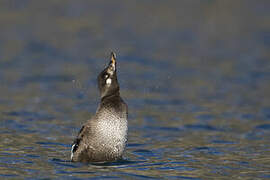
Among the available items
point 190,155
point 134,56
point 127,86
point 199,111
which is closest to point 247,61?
point 134,56

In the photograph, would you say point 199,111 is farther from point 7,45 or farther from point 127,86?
point 7,45

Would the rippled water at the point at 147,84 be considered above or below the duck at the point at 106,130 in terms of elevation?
above

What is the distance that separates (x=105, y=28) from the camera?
30250 mm

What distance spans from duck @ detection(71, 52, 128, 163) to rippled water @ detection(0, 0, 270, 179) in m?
0.24

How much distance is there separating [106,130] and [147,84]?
402 inches

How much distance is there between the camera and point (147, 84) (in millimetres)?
21375

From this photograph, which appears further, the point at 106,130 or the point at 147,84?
the point at 147,84

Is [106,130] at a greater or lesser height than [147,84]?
lesser

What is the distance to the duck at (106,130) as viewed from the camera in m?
11.2

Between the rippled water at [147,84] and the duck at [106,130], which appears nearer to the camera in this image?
the duck at [106,130]

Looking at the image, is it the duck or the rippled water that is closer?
the duck

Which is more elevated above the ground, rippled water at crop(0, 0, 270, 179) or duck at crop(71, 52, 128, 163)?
rippled water at crop(0, 0, 270, 179)

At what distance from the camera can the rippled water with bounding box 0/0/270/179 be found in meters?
12.5

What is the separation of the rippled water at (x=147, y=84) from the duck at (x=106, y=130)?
0.80ft
